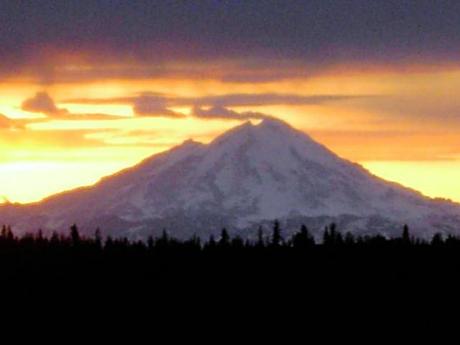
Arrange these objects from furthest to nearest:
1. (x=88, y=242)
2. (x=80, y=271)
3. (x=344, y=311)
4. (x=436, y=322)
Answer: (x=88, y=242) < (x=80, y=271) < (x=344, y=311) < (x=436, y=322)

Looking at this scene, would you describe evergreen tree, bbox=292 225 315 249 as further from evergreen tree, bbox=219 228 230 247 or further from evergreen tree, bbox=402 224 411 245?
evergreen tree, bbox=402 224 411 245

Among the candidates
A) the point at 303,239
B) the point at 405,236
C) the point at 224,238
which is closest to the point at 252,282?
the point at 303,239

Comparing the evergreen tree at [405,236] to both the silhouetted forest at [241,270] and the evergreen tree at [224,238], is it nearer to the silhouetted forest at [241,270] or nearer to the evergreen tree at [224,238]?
the silhouetted forest at [241,270]

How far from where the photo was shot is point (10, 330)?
10719cm

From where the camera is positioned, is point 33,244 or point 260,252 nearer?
point 260,252

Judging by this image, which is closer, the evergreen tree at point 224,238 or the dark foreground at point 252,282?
the dark foreground at point 252,282

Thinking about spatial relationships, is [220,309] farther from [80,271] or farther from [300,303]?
[80,271]

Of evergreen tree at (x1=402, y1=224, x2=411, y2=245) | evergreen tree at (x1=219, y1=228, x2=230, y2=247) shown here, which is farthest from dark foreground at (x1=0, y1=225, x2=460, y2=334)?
evergreen tree at (x1=402, y1=224, x2=411, y2=245)

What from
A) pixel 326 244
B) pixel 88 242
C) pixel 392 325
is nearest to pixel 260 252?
pixel 326 244

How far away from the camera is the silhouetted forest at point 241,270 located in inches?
4710

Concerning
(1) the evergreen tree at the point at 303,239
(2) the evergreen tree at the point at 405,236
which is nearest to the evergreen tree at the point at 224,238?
(1) the evergreen tree at the point at 303,239

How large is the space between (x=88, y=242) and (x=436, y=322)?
57.4 metres

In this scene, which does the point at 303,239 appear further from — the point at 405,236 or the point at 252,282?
the point at 405,236

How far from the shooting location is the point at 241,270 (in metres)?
133
